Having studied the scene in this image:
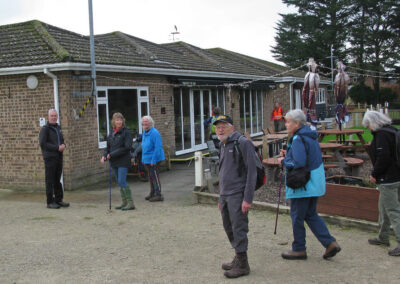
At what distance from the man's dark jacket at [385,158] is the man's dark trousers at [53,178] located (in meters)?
5.74

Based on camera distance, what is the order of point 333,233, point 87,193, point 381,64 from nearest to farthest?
point 333,233, point 87,193, point 381,64

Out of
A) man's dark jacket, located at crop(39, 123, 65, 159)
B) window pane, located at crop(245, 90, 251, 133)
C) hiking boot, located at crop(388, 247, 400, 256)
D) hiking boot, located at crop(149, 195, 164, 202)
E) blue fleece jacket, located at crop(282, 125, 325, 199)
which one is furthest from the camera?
window pane, located at crop(245, 90, 251, 133)

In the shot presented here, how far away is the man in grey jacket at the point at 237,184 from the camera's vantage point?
4.71 metres

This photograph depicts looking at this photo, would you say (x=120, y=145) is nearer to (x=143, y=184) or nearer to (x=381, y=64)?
(x=143, y=184)

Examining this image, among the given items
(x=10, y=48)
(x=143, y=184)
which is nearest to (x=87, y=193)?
(x=143, y=184)

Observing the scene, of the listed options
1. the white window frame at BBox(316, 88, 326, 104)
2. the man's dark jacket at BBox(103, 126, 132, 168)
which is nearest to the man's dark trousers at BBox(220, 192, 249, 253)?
the man's dark jacket at BBox(103, 126, 132, 168)

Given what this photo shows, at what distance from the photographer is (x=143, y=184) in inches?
441

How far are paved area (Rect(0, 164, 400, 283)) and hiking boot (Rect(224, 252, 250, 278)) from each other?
0.07 m

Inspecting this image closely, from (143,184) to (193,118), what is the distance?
16.8 feet

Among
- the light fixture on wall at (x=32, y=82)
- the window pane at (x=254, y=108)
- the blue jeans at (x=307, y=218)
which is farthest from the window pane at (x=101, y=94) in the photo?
the window pane at (x=254, y=108)

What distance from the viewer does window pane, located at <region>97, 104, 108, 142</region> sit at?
1140cm

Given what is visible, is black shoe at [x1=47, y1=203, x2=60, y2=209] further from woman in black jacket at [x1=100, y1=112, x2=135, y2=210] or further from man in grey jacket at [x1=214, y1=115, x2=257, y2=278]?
man in grey jacket at [x1=214, y1=115, x2=257, y2=278]

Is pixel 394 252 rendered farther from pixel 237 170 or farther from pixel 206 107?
pixel 206 107

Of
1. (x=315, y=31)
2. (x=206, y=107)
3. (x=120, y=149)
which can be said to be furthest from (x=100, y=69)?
(x=315, y=31)
